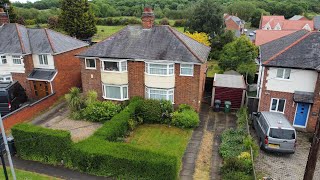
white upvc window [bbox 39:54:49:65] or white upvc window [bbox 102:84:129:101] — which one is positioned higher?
white upvc window [bbox 39:54:49:65]

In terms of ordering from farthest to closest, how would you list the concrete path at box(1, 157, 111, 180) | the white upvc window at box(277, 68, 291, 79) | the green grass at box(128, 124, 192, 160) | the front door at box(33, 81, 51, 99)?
the front door at box(33, 81, 51, 99) < the white upvc window at box(277, 68, 291, 79) < the green grass at box(128, 124, 192, 160) < the concrete path at box(1, 157, 111, 180)

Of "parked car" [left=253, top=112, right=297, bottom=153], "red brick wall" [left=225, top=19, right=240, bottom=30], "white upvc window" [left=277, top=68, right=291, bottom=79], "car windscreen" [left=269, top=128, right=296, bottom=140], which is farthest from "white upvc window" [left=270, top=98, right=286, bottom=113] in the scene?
"red brick wall" [left=225, top=19, right=240, bottom=30]

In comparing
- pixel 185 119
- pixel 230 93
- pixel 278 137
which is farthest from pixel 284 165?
pixel 230 93

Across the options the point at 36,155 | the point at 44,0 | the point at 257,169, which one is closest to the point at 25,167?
the point at 36,155

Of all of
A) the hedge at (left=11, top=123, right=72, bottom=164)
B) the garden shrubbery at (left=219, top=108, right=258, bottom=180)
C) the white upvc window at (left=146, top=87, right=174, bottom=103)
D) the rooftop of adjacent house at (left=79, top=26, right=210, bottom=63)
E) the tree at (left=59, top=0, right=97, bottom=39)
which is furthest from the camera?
the tree at (left=59, top=0, right=97, bottom=39)

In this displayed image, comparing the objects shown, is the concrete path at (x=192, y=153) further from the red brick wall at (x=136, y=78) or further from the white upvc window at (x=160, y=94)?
the red brick wall at (x=136, y=78)

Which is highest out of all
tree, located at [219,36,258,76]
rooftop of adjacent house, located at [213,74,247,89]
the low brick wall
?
tree, located at [219,36,258,76]

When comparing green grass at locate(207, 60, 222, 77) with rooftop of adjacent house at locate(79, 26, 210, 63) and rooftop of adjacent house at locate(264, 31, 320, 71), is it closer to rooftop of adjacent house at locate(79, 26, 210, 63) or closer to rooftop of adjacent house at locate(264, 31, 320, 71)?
rooftop of adjacent house at locate(79, 26, 210, 63)

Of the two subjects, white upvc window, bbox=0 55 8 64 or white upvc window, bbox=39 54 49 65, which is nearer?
white upvc window, bbox=0 55 8 64
